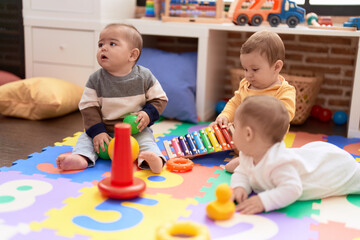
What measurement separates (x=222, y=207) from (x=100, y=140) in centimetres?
65

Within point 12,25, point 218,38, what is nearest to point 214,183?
point 218,38

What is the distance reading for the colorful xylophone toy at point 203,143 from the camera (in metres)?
1.68

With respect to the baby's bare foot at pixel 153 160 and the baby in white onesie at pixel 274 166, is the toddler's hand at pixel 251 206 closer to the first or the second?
the baby in white onesie at pixel 274 166

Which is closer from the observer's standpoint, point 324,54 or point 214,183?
point 214,183

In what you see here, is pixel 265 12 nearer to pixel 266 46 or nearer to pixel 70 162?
pixel 266 46

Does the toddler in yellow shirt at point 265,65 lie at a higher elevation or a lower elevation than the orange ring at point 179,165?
higher

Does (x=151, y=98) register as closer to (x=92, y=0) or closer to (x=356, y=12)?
(x=92, y=0)

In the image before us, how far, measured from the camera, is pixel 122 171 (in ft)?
4.02

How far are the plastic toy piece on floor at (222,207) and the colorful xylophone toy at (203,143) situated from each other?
52cm

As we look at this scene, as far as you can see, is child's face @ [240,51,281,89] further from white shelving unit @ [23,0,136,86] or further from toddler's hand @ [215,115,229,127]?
white shelving unit @ [23,0,136,86]

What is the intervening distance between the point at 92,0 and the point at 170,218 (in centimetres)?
172

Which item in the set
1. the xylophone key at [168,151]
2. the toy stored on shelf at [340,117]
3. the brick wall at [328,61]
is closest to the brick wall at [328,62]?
the brick wall at [328,61]

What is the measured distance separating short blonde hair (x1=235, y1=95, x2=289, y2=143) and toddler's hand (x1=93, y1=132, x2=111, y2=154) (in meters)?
0.60

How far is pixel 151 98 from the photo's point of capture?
1725mm
